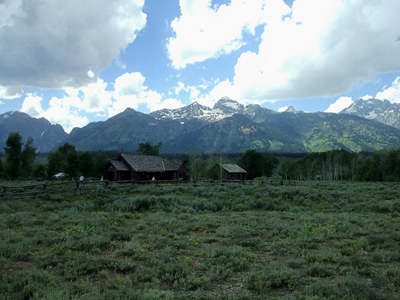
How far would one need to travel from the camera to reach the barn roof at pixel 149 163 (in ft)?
158

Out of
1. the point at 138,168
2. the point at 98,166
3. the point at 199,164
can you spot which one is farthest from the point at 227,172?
the point at 98,166

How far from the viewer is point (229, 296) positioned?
5.90m

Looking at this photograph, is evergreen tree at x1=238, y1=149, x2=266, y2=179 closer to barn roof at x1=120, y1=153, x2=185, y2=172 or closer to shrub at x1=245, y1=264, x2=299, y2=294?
barn roof at x1=120, y1=153, x2=185, y2=172

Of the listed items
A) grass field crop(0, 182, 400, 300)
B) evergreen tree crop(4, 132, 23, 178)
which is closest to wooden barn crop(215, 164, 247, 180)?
evergreen tree crop(4, 132, 23, 178)

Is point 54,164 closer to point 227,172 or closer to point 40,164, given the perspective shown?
point 40,164

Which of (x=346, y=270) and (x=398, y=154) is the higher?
(x=398, y=154)

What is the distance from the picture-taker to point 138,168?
157 feet

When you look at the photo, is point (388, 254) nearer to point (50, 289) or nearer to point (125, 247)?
point (125, 247)

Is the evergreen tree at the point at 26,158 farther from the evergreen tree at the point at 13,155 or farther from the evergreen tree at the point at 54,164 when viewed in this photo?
the evergreen tree at the point at 54,164

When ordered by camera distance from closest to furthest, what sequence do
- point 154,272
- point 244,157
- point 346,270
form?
point 154,272 → point 346,270 → point 244,157

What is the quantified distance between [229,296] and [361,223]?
12330mm

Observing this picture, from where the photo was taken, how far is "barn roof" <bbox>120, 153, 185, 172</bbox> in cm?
4824

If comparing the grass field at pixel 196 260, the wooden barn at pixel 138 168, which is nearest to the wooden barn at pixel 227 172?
the wooden barn at pixel 138 168

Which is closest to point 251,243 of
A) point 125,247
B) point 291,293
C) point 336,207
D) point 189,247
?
point 189,247
